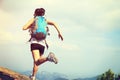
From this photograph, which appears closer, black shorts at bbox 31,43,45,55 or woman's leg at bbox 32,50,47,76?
woman's leg at bbox 32,50,47,76

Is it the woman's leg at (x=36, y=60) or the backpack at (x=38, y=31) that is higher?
the backpack at (x=38, y=31)

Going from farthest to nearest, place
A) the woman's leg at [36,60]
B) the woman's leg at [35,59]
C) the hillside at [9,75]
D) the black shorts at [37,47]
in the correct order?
the hillside at [9,75]
the black shorts at [37,47]
the woman's leg at [35,59]
the woman's leg at [36,60]

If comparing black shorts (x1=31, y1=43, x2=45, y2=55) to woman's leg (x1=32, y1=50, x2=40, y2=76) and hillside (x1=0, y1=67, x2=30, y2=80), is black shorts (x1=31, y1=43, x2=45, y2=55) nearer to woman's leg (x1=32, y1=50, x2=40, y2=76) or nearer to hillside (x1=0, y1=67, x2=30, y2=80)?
woman's leg (x1=32, y1=50, x2=40, y2=76)

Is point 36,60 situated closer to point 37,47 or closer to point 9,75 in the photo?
point 37,47

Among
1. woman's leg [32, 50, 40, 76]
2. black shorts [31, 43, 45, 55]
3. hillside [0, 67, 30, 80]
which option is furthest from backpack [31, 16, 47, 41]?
hillside [0, 67, 30, 80]

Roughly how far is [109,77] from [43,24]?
4627 mm

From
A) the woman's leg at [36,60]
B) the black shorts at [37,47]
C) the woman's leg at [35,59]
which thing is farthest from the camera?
the black shorts at [37,47]

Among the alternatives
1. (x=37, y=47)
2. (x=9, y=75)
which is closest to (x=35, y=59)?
(x=37, y=47)

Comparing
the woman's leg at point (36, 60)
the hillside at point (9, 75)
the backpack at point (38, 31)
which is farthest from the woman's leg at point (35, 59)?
the hillside at point (9, 75)

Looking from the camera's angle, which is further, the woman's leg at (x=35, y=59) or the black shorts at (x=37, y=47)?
the black shorts at (x=37, y=47)

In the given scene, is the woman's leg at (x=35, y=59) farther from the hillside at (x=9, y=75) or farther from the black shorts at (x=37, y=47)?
the hillside at (x=9, y=75)

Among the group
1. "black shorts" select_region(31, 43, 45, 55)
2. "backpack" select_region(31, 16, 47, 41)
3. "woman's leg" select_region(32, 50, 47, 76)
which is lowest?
"woman's leg" select_region(32, 50, 47, 76)

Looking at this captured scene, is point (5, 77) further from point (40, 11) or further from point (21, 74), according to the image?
point (40, 11)

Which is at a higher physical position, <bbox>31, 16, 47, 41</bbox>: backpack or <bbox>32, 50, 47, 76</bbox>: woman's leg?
<bbox>31, 16, 47, 41</bbox>: backpack
